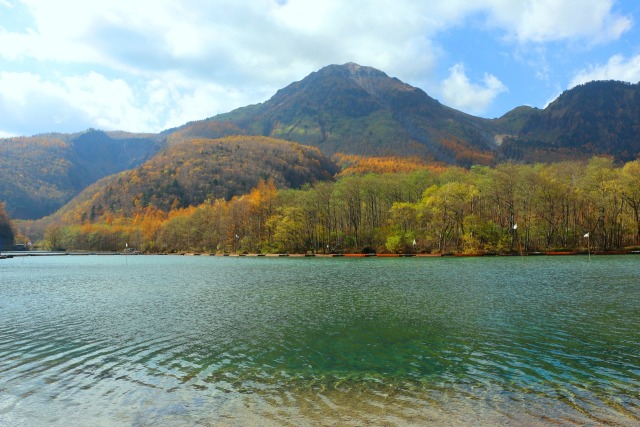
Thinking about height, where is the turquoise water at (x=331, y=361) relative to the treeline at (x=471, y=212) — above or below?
below

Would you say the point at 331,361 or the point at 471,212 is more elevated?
the point at 471,212

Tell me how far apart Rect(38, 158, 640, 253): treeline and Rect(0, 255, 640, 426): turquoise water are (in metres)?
65.3

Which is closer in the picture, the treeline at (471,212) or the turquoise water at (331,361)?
the turquoise water at (331,361)

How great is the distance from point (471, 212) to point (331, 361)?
296ft

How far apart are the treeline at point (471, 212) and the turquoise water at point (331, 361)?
6532 cm

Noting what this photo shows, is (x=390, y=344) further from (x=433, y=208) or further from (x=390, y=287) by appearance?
(x=433, y=208)

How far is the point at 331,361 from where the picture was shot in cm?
1689

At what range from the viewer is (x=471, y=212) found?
9931 centimetres

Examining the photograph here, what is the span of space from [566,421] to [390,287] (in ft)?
102

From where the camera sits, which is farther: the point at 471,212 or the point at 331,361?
the point at 471,212

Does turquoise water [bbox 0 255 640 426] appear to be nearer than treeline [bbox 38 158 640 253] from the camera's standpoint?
Yes

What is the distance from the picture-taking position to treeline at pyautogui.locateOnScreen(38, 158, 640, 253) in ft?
308

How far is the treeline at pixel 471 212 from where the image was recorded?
93812 millimetres

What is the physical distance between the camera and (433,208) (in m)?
96.0
